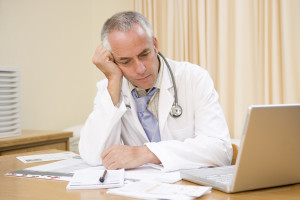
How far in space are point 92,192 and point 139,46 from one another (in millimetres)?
775

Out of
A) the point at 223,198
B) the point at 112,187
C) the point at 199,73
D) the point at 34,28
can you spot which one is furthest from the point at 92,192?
the point at 34,28

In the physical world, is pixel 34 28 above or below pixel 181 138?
above

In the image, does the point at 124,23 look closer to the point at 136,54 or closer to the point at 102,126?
the point at 136,54

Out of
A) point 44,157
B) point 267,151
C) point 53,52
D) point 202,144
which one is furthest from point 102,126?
point 53,52

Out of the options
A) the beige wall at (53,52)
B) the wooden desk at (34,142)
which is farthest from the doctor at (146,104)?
the beige wall at (53,52)

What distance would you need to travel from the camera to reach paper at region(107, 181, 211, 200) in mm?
867

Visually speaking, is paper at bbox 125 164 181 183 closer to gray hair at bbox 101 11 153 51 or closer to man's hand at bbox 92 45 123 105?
man's hand at bbox 92 45 123 105

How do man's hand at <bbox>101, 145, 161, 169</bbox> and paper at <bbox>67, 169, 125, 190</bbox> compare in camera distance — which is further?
man's hand at <bbox>101, 145, 161, 169</bbox>

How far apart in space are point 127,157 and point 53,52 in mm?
2058

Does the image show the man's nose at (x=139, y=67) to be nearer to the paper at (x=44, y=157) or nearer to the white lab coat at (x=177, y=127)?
the white lab coat at (x=177, y=127)

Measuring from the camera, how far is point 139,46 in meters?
1.57

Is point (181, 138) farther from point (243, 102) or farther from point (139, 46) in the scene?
point (243, 102)

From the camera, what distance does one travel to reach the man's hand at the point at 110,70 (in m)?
1.61

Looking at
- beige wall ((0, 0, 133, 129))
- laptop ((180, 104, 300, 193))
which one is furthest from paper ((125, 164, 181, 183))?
beige wall ((0, 0, 133, 129))
